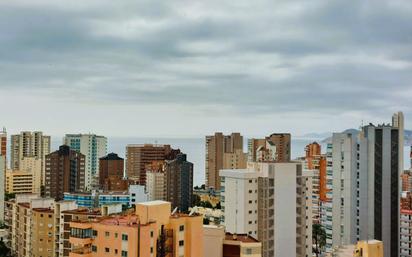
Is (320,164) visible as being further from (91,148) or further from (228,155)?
(91,148)

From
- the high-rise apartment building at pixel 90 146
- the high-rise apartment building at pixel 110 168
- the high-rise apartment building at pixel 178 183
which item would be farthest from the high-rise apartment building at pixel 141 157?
the high-rise apartment building at pixel 178 183

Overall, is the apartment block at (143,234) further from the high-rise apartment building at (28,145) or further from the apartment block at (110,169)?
the high-rise apartment building at (28,145)

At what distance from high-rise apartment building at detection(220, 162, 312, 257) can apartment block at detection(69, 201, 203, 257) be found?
22.3 feet

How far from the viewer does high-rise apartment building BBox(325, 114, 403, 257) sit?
62.5 feet

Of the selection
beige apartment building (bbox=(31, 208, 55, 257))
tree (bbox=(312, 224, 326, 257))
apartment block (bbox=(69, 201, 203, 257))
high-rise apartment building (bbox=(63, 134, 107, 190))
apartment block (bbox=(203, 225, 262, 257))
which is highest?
high-rise apartment building (bbox=(63, 134, 107, 190))

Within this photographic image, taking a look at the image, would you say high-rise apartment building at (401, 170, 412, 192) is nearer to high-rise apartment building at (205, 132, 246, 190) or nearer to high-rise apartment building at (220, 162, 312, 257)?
high-rise apartment building at (220, 162, 312, 257)

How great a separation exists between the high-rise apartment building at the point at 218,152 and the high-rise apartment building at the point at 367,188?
2243 cm

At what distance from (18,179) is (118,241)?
2975cm

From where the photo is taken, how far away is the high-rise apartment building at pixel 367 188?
19.1 metres

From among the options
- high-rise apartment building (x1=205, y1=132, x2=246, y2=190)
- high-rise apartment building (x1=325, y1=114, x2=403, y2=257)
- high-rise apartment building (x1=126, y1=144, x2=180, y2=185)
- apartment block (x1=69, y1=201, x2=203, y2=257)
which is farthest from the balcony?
high-rise apartment building (x1=126, y1=144, x2=180, y2=185)

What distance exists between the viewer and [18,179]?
37000 millimetres

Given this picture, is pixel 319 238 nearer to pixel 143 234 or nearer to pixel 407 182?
pixel 407 182

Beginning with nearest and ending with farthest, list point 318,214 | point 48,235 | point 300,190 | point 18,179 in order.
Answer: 1. point 300,190
2. point 48,235
3. point 318,214
4. point 18,179

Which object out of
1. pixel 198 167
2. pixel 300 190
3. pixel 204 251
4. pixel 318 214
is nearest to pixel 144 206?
pixel 204 251
